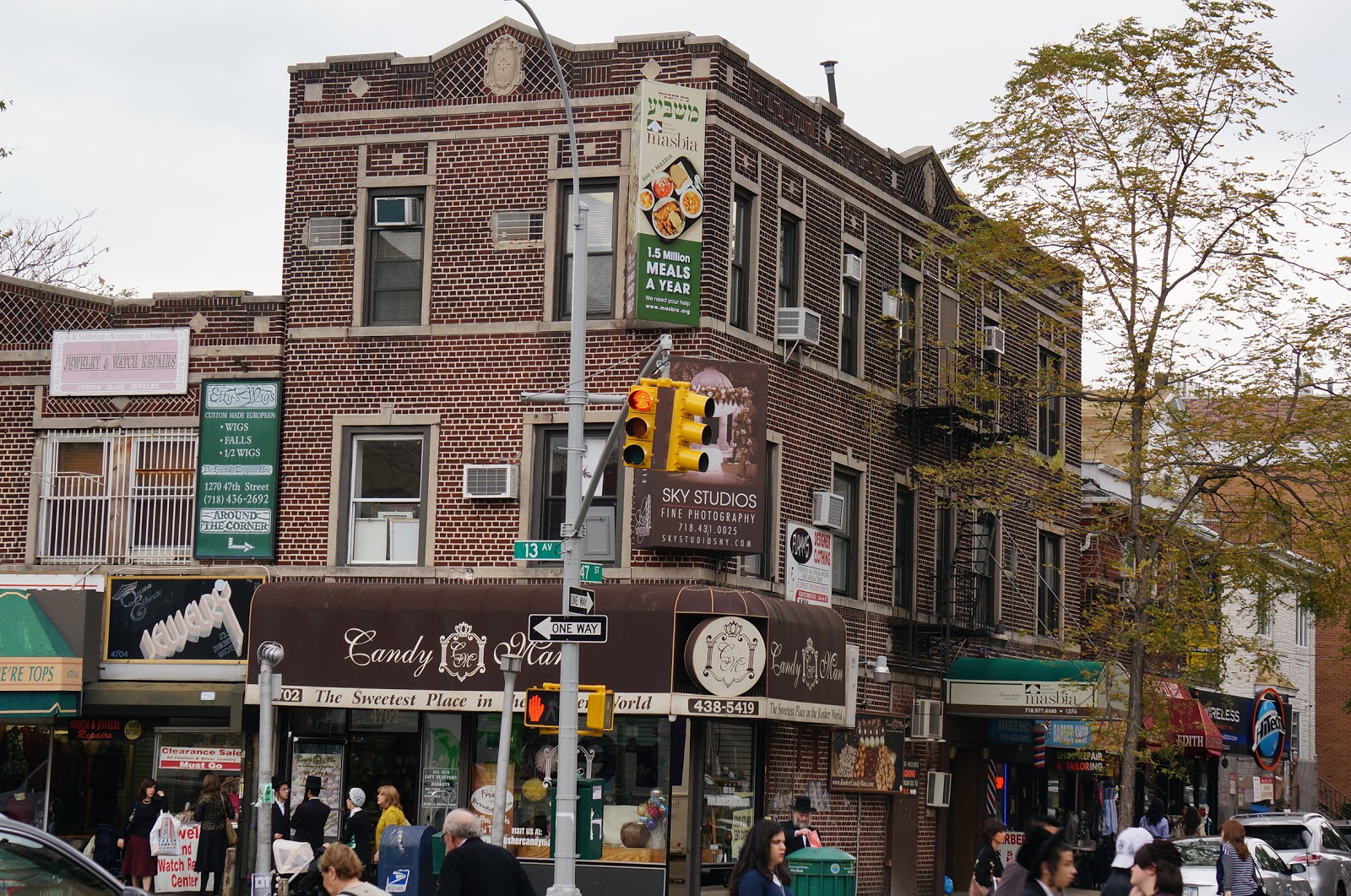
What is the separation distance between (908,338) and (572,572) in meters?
11.9

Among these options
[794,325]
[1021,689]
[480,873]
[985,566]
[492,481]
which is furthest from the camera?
[985,566]

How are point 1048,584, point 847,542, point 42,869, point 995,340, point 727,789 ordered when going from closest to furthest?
1. point 42,869
2. point 727,789
3. point 847,542
4. point 995,340
5. point 1048,584

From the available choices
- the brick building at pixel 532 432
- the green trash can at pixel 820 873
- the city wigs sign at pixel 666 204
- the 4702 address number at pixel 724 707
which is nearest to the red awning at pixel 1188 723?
the brick building at pixel 532 432

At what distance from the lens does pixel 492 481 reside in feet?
82.4

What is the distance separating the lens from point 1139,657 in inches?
1025

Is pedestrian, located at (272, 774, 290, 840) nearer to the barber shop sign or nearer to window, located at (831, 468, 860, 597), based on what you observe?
window, located at (831, 468, 860, 597)

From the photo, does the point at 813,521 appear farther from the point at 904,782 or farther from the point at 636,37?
the point at 636,37

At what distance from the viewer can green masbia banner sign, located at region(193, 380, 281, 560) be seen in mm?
26172

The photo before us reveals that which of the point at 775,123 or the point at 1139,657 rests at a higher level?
the point at 775,123

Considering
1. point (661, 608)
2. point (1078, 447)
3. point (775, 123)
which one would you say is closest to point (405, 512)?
point (661, 608)

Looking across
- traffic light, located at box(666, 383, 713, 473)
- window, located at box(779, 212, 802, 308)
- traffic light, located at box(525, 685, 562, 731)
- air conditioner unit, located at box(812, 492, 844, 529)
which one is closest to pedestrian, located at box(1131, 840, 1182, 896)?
traffic light, located at box(666, 383, 713, 473)

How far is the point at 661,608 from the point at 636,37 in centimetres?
807

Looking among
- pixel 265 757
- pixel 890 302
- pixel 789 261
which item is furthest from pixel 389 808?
pixel 890 302

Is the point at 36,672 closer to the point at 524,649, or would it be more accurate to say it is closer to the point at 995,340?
the point at 524,649
